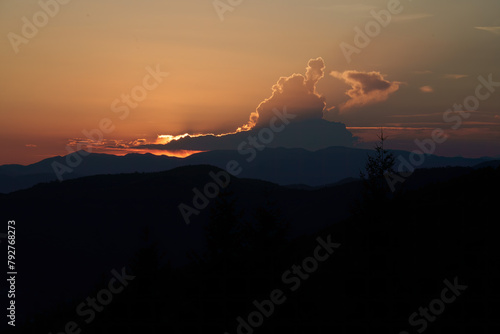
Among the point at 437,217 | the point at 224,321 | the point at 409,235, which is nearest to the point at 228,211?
the point at 224,321

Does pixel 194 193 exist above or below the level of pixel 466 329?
above

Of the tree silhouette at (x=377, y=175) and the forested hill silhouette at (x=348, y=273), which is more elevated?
the tree silhouette at (x=377, y=175)

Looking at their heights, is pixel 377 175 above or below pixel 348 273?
above

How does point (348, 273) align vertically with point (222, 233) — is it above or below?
below

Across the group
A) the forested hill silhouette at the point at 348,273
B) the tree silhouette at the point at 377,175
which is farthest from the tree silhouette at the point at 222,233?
the tree silhouette at the point at 377,175

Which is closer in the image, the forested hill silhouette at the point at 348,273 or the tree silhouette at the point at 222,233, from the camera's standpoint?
the forested hill silhouette at the point at 348,273

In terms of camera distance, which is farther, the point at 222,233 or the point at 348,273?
the point at 222,233

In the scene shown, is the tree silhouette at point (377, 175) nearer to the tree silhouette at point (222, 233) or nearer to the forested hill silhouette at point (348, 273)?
the forested hill silhouette at point (348, 273)

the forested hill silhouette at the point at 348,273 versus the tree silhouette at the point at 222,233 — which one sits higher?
the tree silhouette at the point at 222,233

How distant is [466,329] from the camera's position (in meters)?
18.8

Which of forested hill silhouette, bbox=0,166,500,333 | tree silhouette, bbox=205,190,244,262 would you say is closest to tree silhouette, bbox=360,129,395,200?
forested hill silhouette, bbox=0,166,500,333

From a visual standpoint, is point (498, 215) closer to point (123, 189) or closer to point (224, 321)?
A: point (224, 321)

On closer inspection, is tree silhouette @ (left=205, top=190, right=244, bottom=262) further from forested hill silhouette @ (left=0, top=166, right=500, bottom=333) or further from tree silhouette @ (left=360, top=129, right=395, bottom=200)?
tree silhouette @ (left=360, top=129, right=395, bottom=200)

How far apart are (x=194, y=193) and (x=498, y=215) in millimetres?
70814
